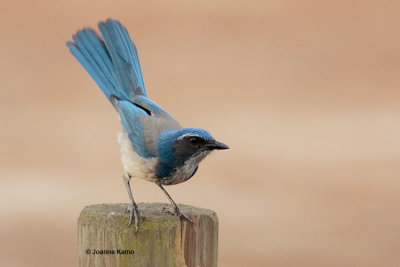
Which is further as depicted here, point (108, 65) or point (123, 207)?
point (108, 65)

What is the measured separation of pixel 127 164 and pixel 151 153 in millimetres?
161

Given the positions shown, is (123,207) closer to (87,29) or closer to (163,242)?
(163,242)

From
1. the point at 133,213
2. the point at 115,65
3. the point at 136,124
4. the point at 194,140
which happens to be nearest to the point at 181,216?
the point at 133,213

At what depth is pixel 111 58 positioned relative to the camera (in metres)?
4.77

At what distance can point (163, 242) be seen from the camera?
3.40m

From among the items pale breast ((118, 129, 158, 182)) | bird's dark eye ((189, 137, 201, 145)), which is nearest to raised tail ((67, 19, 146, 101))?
pale breast ((118, 129, 158, 182))

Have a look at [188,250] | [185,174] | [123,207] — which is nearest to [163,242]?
[188,250]

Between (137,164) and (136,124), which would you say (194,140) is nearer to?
(137,164)

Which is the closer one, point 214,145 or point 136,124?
point 214,145

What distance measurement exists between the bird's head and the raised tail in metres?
0.57

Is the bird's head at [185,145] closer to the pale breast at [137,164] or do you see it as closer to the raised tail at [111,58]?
the pale breast at [137,164]

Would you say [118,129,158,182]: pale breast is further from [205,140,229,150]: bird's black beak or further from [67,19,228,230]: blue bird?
[205,140,229,150]: bird's black beak

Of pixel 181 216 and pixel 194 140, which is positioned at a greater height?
pixel 194 140

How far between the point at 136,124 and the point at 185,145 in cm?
45
